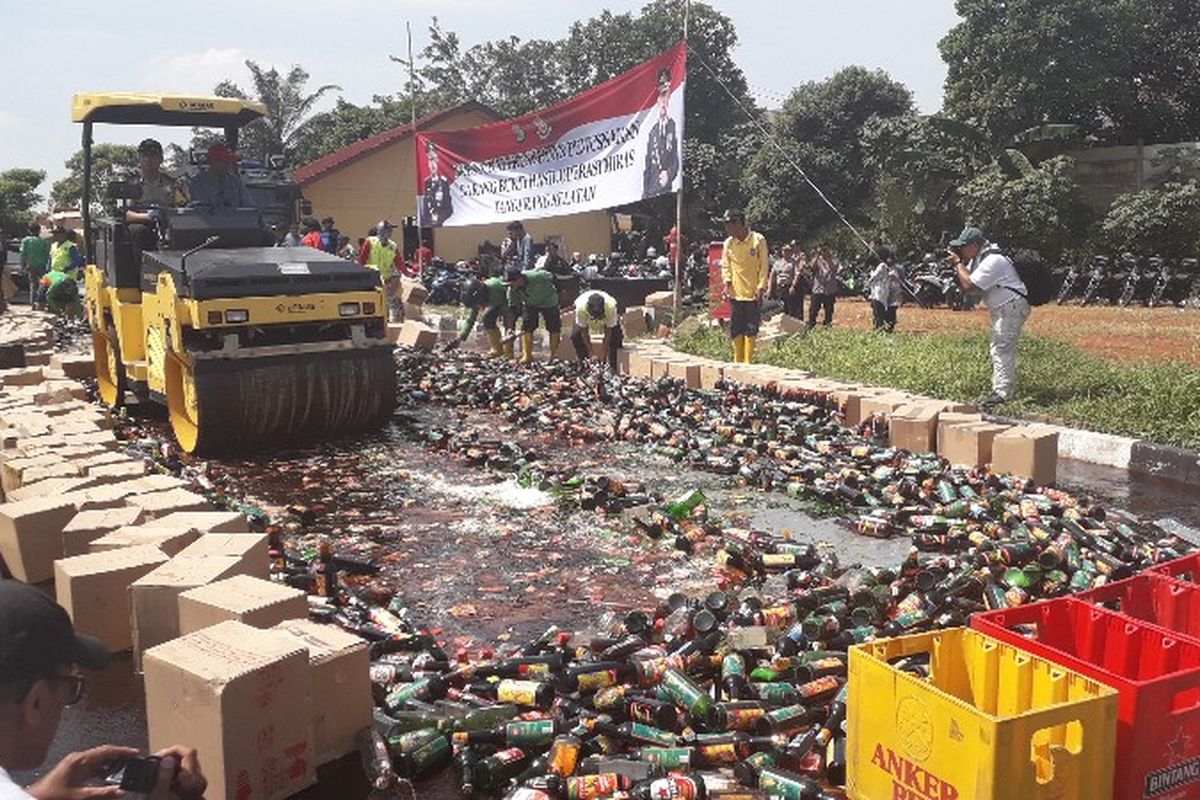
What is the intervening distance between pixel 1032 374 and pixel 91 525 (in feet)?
30.5

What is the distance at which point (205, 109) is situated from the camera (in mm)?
10812

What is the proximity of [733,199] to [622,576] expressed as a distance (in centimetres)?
2903

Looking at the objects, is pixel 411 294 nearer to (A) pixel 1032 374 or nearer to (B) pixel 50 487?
(A) pixel 1032 374

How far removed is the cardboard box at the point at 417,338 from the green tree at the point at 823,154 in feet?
56.8

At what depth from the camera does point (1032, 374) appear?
11.4m

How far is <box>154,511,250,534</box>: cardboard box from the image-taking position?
5.72 m

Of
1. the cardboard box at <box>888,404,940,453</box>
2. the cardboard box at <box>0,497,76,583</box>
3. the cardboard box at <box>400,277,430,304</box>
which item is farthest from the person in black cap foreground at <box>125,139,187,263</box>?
the cardboard box at <box>400,277,430,304</box>

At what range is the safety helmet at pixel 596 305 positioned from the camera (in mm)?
13297

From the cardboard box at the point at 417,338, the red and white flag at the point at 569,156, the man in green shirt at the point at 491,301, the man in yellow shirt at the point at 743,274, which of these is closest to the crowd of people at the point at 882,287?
the man in yellow shirt at the point at 743,274

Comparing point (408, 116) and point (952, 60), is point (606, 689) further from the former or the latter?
point (408, 116)

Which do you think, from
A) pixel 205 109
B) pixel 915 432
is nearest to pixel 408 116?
pixel 205 109

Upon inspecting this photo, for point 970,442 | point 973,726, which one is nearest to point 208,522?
point 973,726

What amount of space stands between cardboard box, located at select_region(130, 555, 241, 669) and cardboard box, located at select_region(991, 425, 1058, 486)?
5876 mm

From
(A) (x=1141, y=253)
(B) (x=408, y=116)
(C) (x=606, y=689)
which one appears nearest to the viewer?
(C) (x=606, y=689)
